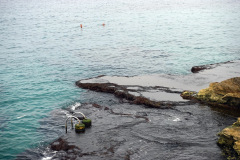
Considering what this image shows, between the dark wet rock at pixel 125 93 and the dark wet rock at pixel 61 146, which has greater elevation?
the dark wet rock at pixel 125 93

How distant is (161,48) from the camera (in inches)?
1863

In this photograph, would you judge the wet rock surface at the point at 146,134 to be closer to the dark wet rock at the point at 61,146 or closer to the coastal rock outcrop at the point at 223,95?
the dark wet rock at the point at 61,146

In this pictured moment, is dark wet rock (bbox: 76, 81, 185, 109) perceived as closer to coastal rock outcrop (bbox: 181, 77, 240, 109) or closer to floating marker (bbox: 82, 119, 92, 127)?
coastal rock outcrop (bbox: 181, 77, 240, 109)

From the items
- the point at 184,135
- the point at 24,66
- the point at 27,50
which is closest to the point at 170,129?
the point at 184,135

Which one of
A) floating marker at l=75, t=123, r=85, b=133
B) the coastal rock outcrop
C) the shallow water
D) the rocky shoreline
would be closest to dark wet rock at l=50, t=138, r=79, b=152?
the rocky shoreline

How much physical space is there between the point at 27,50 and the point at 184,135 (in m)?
35.5

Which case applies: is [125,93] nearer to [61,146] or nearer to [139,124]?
[139,124]

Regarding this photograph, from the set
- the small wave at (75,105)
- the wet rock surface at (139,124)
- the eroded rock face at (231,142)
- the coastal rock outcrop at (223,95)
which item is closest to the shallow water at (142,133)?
the wet rock surface at (139,124)

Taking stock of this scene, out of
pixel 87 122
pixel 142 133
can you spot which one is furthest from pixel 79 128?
pixel 142 133

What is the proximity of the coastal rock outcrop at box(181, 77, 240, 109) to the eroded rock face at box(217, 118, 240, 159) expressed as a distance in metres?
4.94

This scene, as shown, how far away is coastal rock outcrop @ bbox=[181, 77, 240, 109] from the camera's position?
20906mm

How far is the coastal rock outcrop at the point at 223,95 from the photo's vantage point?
2091 centimetres

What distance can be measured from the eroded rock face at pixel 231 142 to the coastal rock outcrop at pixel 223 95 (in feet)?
16.2

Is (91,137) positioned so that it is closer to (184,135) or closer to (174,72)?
(184,135)
